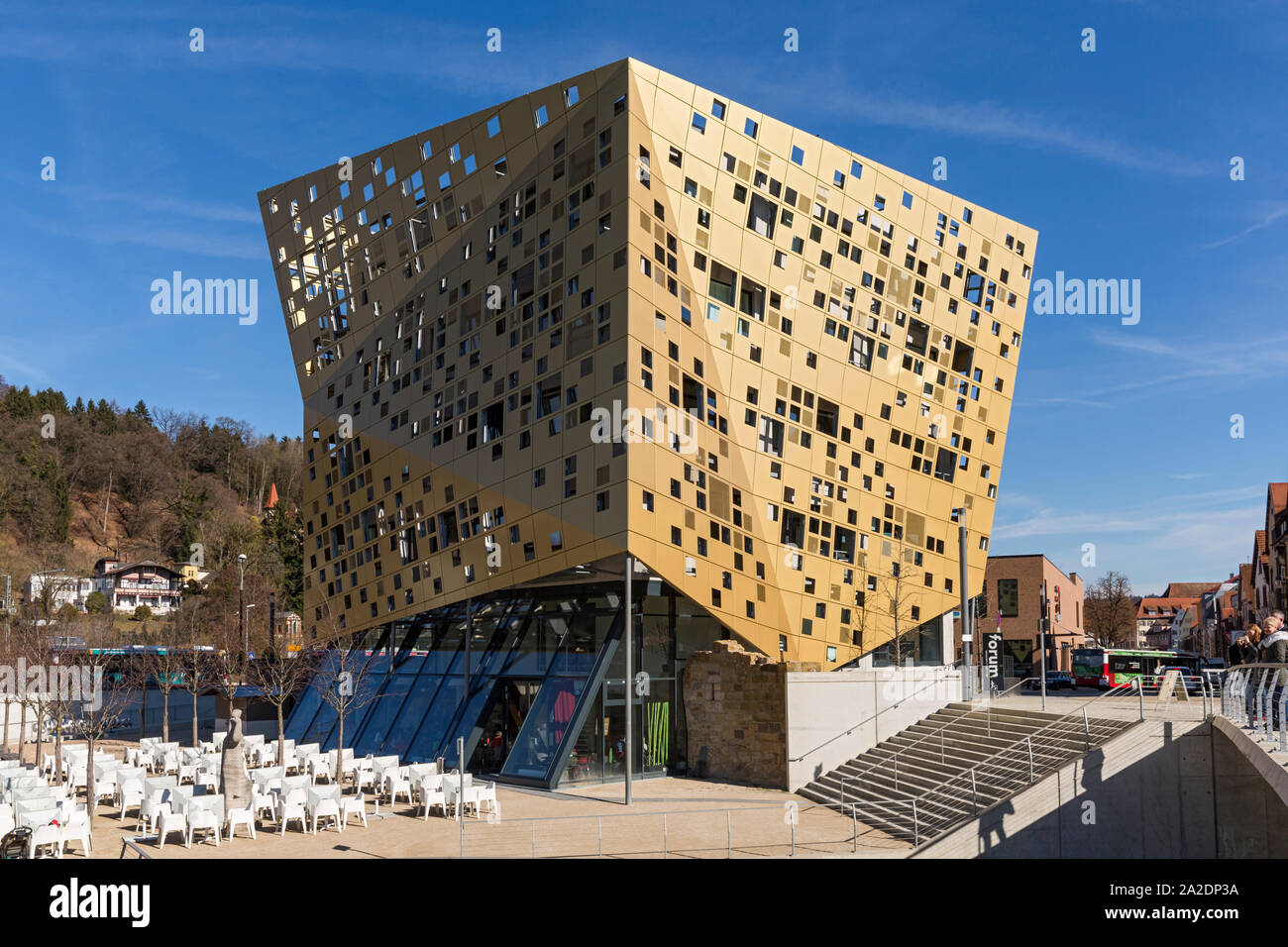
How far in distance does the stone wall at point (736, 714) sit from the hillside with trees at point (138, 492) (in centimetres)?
5149

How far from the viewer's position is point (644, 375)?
28.4 meters

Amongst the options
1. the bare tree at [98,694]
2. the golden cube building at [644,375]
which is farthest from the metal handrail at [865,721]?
the bare tree at [98,694]

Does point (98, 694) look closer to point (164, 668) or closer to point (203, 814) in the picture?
point (164, 668)

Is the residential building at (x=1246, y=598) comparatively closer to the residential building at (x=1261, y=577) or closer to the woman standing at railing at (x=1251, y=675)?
the residential building at (x=1261, y=577)

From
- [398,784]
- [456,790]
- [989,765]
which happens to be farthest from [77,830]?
[989,765]

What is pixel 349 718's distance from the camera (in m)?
36.3

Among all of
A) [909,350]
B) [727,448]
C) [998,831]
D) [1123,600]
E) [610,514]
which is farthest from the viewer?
[1123,600]

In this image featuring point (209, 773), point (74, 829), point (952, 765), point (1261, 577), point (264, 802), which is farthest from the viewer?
point (1261, 577)

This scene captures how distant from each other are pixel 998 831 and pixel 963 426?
17903 mm

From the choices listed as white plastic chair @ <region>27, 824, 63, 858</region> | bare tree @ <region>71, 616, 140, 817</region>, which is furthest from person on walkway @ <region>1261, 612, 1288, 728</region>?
bare tree @ <region>71, 616, 140, 817</region>

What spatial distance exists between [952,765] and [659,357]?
12.6 metres
